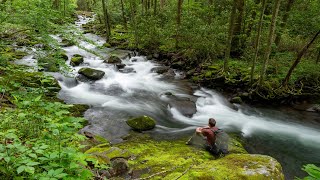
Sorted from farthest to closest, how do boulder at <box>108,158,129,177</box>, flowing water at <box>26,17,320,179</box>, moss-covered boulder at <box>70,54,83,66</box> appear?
moss-covered boulder at <box>70,54,83,66</box>, flowing water at <box>26,17,320,179</box>, boulder at <box>108,158,129,177</box>

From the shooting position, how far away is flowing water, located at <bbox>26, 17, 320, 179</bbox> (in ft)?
30.9

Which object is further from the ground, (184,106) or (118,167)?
(118,167)

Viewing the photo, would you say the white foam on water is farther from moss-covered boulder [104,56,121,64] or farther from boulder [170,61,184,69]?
moss-covered boulder [104,56,121,64]

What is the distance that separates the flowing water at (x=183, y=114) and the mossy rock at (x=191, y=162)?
1.23m

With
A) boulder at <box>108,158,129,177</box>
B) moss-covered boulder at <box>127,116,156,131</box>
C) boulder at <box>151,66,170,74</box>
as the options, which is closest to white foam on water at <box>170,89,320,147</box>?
moss-covered boulder at <box>127,116,156,131</box>

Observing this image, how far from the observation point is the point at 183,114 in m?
11.6

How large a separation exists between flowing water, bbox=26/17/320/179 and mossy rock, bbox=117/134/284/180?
1.23 meters

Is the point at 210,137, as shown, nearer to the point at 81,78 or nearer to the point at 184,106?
the point at 184,106

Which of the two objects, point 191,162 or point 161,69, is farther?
point 161,69

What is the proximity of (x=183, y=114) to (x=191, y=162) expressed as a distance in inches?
202

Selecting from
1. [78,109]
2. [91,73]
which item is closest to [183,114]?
[78,109]

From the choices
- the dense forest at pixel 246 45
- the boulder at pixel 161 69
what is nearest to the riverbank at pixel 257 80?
the dense forest at pixel 246 45

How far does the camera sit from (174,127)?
10.3 meters

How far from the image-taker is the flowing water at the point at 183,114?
371 inches
